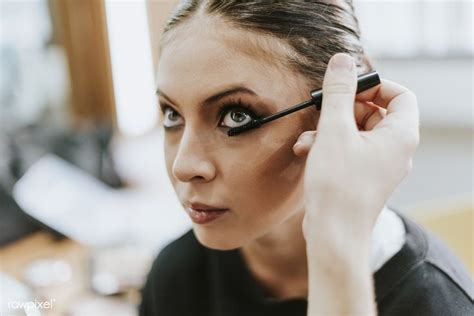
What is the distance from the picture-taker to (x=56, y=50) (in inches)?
87.4

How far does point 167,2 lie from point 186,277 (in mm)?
1191

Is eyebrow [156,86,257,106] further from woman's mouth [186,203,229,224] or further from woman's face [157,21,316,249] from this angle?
woman's mouth [186,203,229,224]

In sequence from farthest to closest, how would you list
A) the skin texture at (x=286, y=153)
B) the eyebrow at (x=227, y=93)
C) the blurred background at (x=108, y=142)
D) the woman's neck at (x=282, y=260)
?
1. the blurred background at (x=108, y=142)
2. the woman's neck at (x=282, y=260)
3. the eyebrow at (x=227, y=93)
4. the skin texture at (x=286, y=153)

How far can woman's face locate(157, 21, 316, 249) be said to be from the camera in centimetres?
65

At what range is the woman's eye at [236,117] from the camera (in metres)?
0.66

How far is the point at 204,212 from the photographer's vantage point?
27.5 inches

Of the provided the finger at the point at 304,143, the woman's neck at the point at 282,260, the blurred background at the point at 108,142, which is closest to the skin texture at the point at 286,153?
the finger at the point at 304,143

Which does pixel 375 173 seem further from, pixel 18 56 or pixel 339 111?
pixel 18 56

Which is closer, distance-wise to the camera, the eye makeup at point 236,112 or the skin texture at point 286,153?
the skin texture at point 286,153

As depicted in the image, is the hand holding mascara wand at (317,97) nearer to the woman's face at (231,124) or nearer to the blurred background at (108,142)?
the woman's face at (231,124)


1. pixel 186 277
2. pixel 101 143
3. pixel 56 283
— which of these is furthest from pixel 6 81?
pixel 186 277

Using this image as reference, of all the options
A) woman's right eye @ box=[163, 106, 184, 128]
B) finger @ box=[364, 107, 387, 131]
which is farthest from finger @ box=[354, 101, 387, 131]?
woman's right eye @ box=[163, 106, 184, 128]

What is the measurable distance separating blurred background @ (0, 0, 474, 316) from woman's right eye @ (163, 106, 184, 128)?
509 mm

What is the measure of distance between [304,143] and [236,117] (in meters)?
0.09
